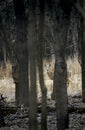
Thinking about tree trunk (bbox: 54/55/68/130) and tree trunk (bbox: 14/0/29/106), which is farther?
tree trunk (bbox: 14/0/29/106)

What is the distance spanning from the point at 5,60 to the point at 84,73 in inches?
357

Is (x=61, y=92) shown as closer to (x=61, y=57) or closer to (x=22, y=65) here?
(x=61, y=57)

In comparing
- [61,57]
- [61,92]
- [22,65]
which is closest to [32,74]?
[61,57]

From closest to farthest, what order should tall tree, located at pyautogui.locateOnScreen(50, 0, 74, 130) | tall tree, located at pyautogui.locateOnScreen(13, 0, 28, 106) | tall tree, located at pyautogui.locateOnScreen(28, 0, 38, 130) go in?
1. tall tree, located at pyautogui.locateOnScreen(28, 0, 38, 130)
2. tall tree, located at pyautogui.locateOnScreen(50, 0, 74, 130)
3. tall tree, located at pyautogui.locateOnScreen(13, 0, 28, 106)

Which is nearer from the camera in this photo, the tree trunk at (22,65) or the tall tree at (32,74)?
the tall tree at (32,74)

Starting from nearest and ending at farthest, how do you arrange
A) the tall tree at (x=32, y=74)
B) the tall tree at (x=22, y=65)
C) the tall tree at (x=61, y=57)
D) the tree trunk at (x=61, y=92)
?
1. the tall tree at (x=32, y=74)
2. the tall tree at (x=61, y=57)
3. the tree trunk at (x=61, y=92)
4. the tall tree at (x=22, y=65)

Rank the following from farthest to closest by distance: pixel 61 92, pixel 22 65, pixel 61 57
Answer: pixel 22 65, pixel 61 92, pixel 61 57

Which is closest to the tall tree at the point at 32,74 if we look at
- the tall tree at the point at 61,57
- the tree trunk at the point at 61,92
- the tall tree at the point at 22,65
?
the tall tree at the point at 61,57

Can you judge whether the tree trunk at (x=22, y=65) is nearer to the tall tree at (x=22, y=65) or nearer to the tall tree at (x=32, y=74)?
the tall tree at (x=22, y=65)

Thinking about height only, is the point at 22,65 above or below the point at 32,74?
above

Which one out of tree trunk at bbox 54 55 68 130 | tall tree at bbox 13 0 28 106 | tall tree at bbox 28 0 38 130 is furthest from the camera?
tall tree at bbox 13 0 28 106

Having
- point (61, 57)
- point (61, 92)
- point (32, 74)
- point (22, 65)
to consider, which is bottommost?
point (61, 92)

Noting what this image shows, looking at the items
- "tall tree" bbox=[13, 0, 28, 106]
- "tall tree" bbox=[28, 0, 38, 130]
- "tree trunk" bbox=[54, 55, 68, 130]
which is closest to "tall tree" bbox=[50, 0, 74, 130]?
"tree trunk" bbox=[54, 55, 68, 130]

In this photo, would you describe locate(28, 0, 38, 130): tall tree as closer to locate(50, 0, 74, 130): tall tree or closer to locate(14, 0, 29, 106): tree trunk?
locate(50, 0, 74, 130): tall tree
